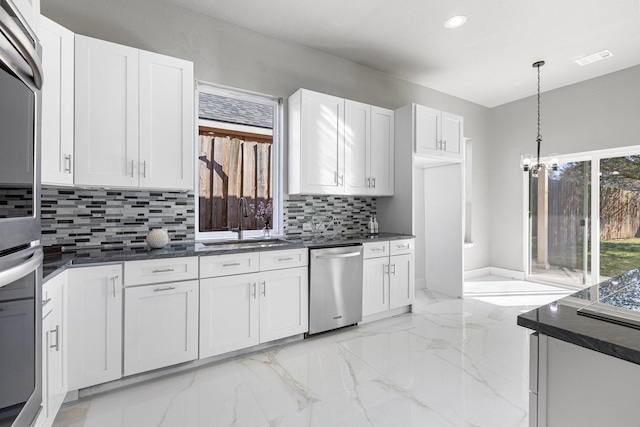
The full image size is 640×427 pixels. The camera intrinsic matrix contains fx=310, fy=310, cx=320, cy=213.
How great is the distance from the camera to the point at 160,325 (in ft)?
7.38

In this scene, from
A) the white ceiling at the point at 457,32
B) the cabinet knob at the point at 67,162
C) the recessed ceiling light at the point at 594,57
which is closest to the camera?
the cabinet knob at the point at 67,162

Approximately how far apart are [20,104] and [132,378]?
2042 mm

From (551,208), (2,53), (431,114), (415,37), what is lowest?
(551,208)

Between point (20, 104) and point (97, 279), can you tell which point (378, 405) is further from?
point (20, 104)

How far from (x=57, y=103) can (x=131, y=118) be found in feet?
1.43

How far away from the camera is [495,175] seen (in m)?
5.62

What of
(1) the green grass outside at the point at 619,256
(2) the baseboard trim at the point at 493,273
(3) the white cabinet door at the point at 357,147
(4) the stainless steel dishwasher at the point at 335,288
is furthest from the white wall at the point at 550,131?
(4) the stainless steel dishwasher at the point at 335,288

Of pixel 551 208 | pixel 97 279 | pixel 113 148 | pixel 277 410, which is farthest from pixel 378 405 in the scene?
pixel 551 208

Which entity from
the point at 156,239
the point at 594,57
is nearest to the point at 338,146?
the point at 156,239

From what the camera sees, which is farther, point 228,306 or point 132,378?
point 228,306

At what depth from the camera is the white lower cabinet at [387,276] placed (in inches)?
133

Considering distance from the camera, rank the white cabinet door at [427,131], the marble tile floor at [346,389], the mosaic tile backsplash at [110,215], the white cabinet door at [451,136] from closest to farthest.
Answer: the marble tile floor at [346,389], the mosaic tile backsplash at [110,215], the white cabinet door at [427,131], the white cabinet door at [451,136]

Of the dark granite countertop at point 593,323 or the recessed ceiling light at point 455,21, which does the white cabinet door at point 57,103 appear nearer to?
the dark granite countertop at point 593,323

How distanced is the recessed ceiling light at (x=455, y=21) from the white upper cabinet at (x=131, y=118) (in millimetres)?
2549
